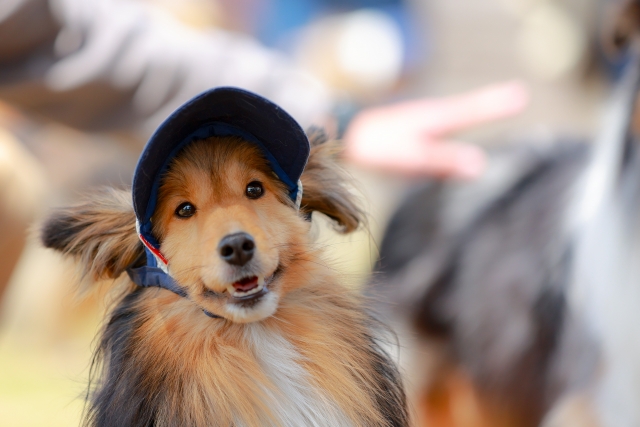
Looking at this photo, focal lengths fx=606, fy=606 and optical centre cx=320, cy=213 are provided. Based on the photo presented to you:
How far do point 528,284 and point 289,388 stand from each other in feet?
5.59

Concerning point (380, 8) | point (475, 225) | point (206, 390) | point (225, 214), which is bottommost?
point (206, 390)

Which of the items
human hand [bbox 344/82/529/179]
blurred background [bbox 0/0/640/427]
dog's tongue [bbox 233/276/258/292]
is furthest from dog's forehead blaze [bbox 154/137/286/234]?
human hand [bbox 344/82/529/179]

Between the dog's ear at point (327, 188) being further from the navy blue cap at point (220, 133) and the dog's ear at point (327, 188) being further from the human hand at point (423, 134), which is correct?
the human hand at point (423, 134)

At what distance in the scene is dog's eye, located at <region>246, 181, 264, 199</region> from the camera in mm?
978

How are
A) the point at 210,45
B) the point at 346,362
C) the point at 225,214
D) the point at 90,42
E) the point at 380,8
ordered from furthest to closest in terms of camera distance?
the point at 380,8
the point at 210,45
the point at 90,42
the point at 346,362
the point at 225,214

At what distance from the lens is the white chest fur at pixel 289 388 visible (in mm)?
977

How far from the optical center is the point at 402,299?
2.80 m

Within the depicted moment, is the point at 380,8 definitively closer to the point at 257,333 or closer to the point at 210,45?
the point at 210,45

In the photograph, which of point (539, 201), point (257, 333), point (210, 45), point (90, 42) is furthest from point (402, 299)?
point (257, 333)

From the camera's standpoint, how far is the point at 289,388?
100 cm

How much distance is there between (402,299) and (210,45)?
1403 mm

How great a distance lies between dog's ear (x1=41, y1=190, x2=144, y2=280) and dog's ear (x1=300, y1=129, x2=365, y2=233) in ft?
0.99

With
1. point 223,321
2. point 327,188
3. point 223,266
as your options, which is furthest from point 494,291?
point 223,266

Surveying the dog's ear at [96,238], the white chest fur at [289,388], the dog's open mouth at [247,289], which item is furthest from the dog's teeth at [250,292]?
the dog's ear at [96,238]
